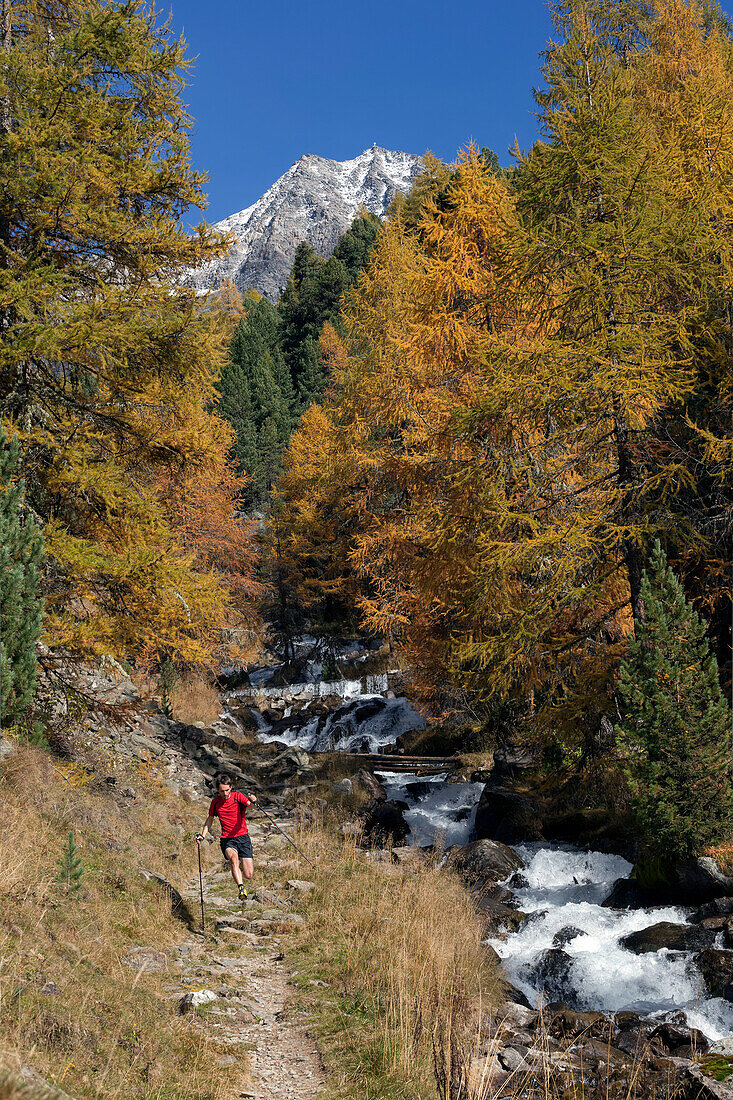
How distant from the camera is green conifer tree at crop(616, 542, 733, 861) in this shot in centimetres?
859

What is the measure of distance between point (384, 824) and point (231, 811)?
6.84m

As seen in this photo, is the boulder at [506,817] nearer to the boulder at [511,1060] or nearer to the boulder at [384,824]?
the boulder at [384,824]

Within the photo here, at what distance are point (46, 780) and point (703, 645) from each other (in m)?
7.95

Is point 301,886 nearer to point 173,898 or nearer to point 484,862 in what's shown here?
point 173,898

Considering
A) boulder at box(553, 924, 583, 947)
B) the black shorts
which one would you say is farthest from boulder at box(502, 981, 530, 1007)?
the black shorts

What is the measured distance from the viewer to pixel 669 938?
8617mm

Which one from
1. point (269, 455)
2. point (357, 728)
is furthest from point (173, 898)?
point (269, 455)

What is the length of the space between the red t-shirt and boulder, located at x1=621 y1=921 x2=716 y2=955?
16.2 ft

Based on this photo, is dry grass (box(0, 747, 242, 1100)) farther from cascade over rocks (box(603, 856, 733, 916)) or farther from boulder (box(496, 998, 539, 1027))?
cascade over rocks (box(603, 856, 733, 916))

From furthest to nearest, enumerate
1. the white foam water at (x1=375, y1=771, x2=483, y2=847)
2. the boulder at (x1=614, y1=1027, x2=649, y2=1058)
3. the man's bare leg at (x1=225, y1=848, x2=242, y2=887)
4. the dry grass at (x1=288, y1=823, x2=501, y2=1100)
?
1. the white foam water at (x1=375, y1=771, x2=483, y2=847)
2. the man's bare leg at (x1=225, y1=848, x2=242, y2=887)
3. the boulder at (x1=614, y1=1027, x2=649, y2=1058)
4. the dry grass at (x1=288, y1=823, x2=501, y2=1100)

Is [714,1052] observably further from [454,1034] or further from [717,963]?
[454,1034]

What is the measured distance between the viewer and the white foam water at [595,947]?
782 centimetres

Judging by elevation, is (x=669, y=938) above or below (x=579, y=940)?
above

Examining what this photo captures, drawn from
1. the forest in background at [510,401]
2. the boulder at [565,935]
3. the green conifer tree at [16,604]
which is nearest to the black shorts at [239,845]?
the forest in background at [510,401]
